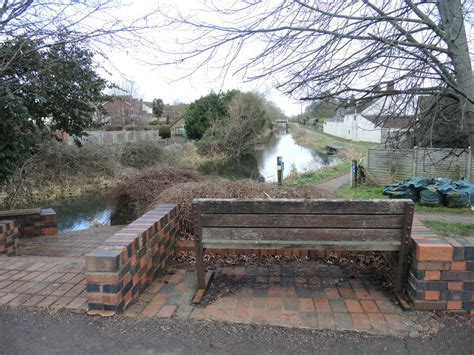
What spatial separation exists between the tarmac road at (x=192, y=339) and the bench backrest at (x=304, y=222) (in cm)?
65

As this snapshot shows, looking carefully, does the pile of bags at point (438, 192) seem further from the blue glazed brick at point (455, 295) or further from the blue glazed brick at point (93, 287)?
the blue glazed brick at point (93, 287)

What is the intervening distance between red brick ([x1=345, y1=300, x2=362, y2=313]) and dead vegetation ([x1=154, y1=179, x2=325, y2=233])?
200cm

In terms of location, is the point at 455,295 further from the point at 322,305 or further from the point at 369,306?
the point at 322,305

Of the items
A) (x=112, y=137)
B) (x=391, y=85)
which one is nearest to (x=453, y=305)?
(x=391, y=85)

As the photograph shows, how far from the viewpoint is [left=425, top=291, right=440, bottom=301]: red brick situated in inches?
104

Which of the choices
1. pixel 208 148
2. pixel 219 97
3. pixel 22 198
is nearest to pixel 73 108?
pixel 22 198

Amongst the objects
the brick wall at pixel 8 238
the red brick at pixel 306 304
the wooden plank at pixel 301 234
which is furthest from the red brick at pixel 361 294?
the brick wall at pixel 8 238

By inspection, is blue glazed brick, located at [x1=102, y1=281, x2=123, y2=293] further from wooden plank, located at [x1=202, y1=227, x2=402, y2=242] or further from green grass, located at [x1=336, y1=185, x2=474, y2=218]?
green grass, located at [x1=336, y1=185, x2=474, y2=218]

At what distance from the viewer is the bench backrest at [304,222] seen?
277 centimetres

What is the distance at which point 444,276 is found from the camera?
2.63 meters

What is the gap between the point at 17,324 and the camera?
259 cm

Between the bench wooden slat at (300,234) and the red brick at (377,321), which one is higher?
the bench wooden slat at (300,234)

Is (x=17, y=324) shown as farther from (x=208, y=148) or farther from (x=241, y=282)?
(x=208, y=148)

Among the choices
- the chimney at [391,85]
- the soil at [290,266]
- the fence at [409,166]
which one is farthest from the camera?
the fence at [409,166]
